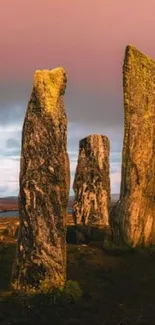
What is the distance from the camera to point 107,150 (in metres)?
26.1

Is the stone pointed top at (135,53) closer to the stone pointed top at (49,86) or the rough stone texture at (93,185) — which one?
the rough stone texture at (93,185)

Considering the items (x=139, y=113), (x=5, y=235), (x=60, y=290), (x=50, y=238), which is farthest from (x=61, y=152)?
(x=5, y=235)

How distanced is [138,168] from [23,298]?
10313mm

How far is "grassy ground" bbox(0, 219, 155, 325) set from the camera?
12.1 meters

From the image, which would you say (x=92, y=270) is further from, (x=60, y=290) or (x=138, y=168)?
(x=138, y=168)

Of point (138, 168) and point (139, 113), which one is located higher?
point (139, 113)

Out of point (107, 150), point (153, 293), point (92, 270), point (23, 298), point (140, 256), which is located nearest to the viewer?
point (23, 298)

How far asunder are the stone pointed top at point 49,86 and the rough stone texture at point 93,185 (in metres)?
11.0

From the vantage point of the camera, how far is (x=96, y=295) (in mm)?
14477

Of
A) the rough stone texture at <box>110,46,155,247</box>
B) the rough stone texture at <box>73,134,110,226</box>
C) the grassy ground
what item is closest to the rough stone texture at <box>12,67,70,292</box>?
the grassy ground

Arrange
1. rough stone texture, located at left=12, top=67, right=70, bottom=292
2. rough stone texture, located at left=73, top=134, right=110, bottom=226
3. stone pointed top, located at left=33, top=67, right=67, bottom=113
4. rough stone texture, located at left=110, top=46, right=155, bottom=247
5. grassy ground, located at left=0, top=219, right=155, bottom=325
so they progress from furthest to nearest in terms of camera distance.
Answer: rough stone texture, located at left=73, top=134, right=110, bottom=226 → rough stone texture, located at left=110, top=46, right=155, bottom=247 → stone pointed top, located at left=33, top=67, right=67, bottom=113 → rough stone texture, located at left=12, top=67, right=70, bottom=292 → grassy ground, located at left=0, top=219, right=155, bottom=325

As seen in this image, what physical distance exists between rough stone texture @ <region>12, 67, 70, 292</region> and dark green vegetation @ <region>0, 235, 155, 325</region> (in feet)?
2.14

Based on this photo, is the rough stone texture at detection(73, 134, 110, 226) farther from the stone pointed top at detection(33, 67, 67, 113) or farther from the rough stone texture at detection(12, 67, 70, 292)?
the rough stone texture at detection(12, 67, 70, 292)

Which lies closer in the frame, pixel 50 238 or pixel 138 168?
pixel 50 238
